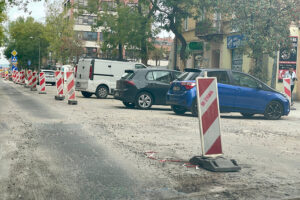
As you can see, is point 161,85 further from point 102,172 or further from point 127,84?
point 102,172

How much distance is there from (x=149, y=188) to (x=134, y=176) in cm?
67

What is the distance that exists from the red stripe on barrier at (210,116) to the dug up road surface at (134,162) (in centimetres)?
64

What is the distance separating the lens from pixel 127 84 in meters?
18.4

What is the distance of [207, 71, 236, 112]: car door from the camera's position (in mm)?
15648

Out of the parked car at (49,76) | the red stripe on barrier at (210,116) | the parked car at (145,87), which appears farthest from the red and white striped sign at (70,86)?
the parked car at (49,76)

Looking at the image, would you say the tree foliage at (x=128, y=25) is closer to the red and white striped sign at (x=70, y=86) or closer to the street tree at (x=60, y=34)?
the red and white striped sign at (x=70, y=86)

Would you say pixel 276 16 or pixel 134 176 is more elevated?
pixel 276 16

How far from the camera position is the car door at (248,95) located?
15859 millimetres

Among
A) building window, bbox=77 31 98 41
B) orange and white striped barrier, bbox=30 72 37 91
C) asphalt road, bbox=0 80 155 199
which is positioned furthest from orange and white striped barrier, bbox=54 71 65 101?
building window, bbox=77 31 98 41

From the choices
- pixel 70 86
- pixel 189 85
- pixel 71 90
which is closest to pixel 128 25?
pixel 70 86

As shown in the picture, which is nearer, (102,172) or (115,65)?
(102,172)

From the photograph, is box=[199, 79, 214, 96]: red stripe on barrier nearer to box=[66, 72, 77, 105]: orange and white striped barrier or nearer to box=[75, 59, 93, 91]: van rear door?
box=[66, 72, 77, 105]: orange and white striped barrier

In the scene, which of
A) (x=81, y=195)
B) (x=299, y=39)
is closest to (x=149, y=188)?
(x=81, y=195)

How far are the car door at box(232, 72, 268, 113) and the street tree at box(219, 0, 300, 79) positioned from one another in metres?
7.43
